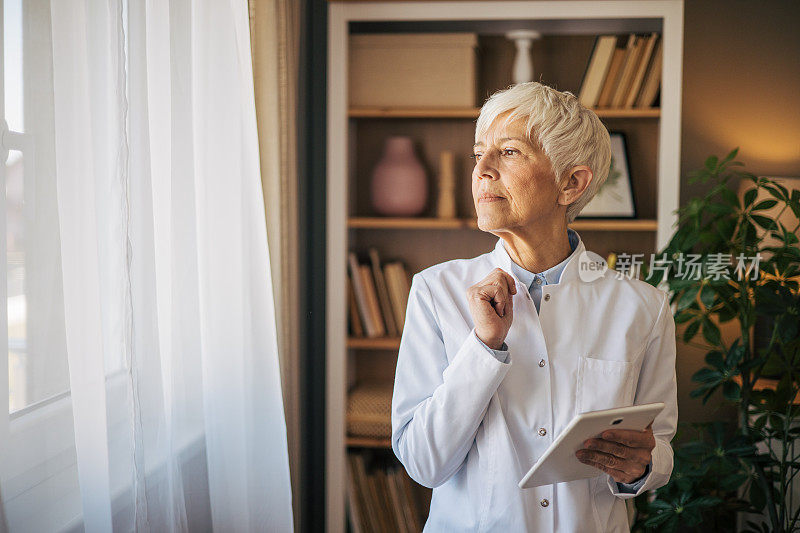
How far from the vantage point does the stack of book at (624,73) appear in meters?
2.66

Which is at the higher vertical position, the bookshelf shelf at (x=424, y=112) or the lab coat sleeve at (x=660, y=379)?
the bookshelf shelf at (x=424, y=112)

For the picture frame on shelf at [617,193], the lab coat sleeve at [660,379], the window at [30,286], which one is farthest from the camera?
the picture frame on shelf at [617,193]

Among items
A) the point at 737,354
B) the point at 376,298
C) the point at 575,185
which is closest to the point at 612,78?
the point at 737,354

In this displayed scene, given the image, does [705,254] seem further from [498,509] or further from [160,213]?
[160,213]

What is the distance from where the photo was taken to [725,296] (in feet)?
7.29

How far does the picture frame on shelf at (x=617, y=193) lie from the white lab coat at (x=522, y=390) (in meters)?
1.42

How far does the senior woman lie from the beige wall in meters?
1.67

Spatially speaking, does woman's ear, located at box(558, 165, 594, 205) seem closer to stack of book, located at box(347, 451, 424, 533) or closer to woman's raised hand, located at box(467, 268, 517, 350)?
woman's raised hand, located at box(467, 268, 517, 350)

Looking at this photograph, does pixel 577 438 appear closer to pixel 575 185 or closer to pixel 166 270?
pixel 575 185

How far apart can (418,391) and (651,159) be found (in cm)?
200

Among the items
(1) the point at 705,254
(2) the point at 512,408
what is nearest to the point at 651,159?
(1) the point at 705,254

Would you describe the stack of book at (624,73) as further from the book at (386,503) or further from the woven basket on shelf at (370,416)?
the book at (386,503)

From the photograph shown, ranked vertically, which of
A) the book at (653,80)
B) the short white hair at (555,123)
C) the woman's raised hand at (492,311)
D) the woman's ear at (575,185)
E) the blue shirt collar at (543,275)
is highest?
the book at (653,80)

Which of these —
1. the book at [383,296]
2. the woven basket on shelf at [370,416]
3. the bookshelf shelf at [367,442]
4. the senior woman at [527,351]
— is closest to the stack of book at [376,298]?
the book at [383,296]
